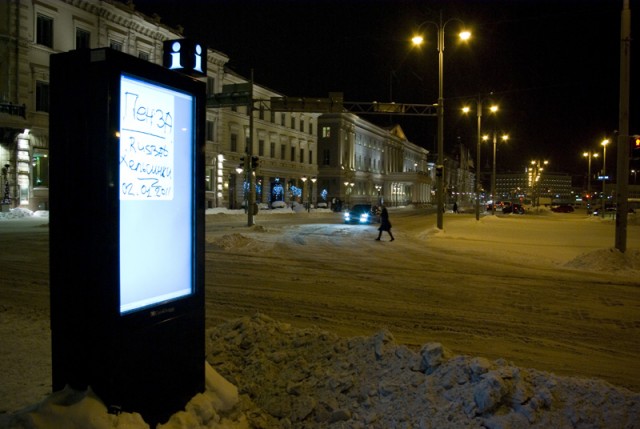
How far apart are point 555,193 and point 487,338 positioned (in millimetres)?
207784

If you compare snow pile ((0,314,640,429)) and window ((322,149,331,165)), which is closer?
snow pile ((0,314,640,429))

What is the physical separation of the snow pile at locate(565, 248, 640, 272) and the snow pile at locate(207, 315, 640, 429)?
36.7 ft

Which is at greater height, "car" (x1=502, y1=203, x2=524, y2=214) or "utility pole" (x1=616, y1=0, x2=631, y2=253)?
"utility pole" (x1=616, y1=0, x2=631, y2=253)

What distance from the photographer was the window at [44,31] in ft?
119

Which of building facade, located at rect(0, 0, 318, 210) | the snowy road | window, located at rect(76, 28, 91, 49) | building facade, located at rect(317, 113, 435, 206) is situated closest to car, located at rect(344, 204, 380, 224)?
building facade, located at rect(0, 0, 318, 210)

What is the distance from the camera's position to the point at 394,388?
15.9 feet

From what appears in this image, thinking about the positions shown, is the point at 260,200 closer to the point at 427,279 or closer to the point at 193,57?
the point at 427,279

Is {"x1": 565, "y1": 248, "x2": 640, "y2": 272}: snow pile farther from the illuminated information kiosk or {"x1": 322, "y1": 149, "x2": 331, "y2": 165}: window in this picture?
{"x1": 322, "y1": 149, "x2": 331, "y2": 165}: window

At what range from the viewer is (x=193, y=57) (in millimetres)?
4711

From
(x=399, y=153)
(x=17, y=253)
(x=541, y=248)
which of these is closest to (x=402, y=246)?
(x=541, y=248)

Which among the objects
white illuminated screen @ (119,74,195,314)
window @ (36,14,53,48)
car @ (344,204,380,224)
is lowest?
car @ (344,204,380,224)

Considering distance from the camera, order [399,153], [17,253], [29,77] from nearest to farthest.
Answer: [17,253] → [29,77] → [399,153]

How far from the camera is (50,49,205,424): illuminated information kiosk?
12.0ft

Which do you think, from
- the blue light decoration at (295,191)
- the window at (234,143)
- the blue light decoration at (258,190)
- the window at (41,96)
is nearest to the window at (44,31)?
the window at (41,96)
